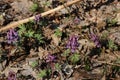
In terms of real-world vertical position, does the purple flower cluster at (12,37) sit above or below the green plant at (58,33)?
above

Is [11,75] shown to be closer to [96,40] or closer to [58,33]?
[58,33]

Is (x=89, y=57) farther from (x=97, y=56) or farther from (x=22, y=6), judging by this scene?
(x=22, y=6)

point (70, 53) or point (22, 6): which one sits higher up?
point (22, 6)

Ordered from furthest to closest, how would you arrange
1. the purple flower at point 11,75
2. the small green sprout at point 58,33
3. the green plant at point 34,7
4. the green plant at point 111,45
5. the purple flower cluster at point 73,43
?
the green plant at point 34,7, the small green sprout at point 58,33, the green plant at point 111,45, the purple flower cluster at point 73,43, the purple flower at point 11,75

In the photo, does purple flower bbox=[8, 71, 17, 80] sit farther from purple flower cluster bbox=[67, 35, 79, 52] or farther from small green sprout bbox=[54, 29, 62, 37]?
small green sprout bbox=[54, 29, 62, 37]

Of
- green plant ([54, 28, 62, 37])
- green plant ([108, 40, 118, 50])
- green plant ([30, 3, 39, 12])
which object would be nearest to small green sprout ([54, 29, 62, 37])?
green plant ([54, 28, 62, 37])

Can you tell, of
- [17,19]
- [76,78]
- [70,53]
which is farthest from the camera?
[17,19]

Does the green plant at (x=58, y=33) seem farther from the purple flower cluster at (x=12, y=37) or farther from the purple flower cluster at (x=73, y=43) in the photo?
the purple flower cluster at (x=12, y=37)

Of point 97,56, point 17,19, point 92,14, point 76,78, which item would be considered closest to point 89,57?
point 97,56

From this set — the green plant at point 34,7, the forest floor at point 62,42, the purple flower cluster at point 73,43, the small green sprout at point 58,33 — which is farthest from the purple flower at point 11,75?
the green plant at point 34,7
